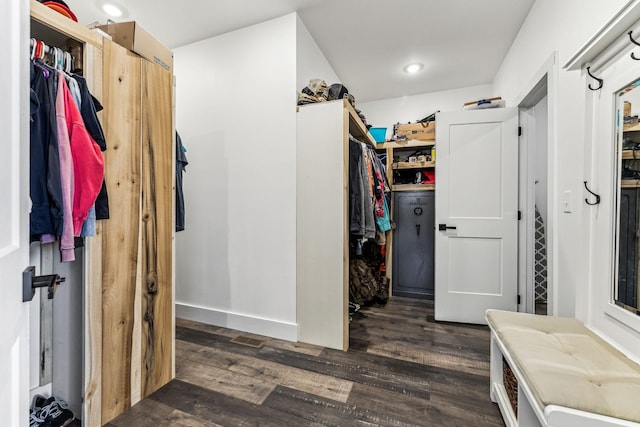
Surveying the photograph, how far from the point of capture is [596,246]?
123 centimetres

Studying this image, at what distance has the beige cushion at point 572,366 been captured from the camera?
2.60 feet

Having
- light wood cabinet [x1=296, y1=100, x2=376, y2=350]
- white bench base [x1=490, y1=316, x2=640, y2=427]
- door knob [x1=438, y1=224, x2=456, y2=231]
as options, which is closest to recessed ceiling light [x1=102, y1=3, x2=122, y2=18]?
light wood cabinet [x1=296, y1=100, x2=376, y2=350]

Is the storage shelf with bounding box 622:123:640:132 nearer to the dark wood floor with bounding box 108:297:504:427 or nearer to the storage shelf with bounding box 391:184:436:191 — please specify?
the dark wood floor with bounding box 108:297:504:427

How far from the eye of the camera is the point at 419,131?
10.6ft

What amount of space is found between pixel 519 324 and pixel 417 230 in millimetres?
1935

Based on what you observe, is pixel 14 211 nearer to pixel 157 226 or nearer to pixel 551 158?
pixel 157 226

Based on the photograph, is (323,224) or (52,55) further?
(323,224)

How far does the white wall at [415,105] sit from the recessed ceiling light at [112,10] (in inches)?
102

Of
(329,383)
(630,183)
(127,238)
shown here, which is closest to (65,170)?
(127,238)

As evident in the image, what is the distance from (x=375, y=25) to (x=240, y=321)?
2775 mm

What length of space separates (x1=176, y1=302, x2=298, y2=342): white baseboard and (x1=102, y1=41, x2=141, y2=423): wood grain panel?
0.98 m

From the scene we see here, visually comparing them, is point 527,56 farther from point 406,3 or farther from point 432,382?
point 432,382

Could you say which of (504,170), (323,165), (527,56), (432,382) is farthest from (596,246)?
(527,56)

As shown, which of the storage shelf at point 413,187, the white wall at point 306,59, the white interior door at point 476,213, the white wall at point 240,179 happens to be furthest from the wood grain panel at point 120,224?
the storage shelf at point 413,187
